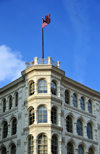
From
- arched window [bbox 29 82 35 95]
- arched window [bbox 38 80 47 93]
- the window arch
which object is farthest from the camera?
arched window [bbox 29 82 35 95]

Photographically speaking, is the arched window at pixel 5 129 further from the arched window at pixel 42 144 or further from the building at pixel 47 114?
the arched window at pixel 42 144

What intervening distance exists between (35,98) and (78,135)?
8.10m

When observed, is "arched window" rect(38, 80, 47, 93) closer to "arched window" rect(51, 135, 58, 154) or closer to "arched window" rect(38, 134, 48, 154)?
"arched window" rect(38, 134, 48, 154)

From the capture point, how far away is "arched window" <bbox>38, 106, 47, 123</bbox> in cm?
3909

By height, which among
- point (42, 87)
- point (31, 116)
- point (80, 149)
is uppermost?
point (42, 87)

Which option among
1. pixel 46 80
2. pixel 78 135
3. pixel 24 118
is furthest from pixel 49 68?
pixel 78 135

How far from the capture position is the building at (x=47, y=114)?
3866 cm

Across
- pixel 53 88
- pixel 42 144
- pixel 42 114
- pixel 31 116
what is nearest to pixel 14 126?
pixel 31 116

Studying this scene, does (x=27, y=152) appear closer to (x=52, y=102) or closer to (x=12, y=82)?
(x=52, y=102)

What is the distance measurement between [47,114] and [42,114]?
0.62 metres

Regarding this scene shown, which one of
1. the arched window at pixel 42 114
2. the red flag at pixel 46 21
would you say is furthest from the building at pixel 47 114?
the red flag at pixel 46 21

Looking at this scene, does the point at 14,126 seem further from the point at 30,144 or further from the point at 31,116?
the point at 30,144

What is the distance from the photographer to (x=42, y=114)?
129 feet

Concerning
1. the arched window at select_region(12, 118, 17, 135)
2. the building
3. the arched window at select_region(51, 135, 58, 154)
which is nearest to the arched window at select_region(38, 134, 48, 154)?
the building
